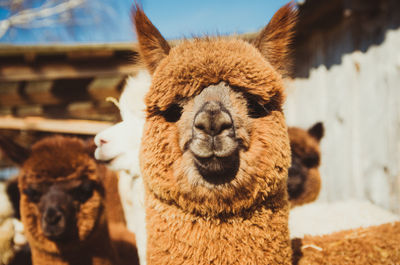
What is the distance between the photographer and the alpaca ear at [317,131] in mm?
3695

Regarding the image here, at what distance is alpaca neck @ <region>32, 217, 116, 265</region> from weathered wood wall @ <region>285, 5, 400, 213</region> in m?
2.09

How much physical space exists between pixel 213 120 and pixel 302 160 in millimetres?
2453

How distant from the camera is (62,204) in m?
2.26

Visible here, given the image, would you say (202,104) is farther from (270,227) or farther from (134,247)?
(134,247)

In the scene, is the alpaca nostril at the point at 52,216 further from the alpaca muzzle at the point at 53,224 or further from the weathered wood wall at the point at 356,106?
the weathered wood wall at the point at 356,106

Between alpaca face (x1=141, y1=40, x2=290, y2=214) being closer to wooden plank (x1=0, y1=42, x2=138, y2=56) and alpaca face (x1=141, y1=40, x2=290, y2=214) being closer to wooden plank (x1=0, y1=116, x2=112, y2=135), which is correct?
wooden plank (x1=0, y1=116, x2=112, y2=135)

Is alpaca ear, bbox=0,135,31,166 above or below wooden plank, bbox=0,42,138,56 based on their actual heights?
below

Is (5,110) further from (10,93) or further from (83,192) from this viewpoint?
(83,192)

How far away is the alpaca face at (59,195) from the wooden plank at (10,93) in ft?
8.21

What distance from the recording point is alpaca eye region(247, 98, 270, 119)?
1.43 m

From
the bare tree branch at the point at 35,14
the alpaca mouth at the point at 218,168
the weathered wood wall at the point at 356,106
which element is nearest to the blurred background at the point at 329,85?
the weathered wood wall at the point at 356,106

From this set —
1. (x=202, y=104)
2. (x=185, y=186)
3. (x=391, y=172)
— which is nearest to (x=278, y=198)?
(x=185, y=186)

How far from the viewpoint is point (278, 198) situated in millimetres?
1477

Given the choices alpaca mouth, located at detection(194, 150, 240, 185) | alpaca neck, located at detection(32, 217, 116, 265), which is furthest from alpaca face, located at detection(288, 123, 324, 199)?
alpaca mouth, located at detection(194, 150, 240, 185)
